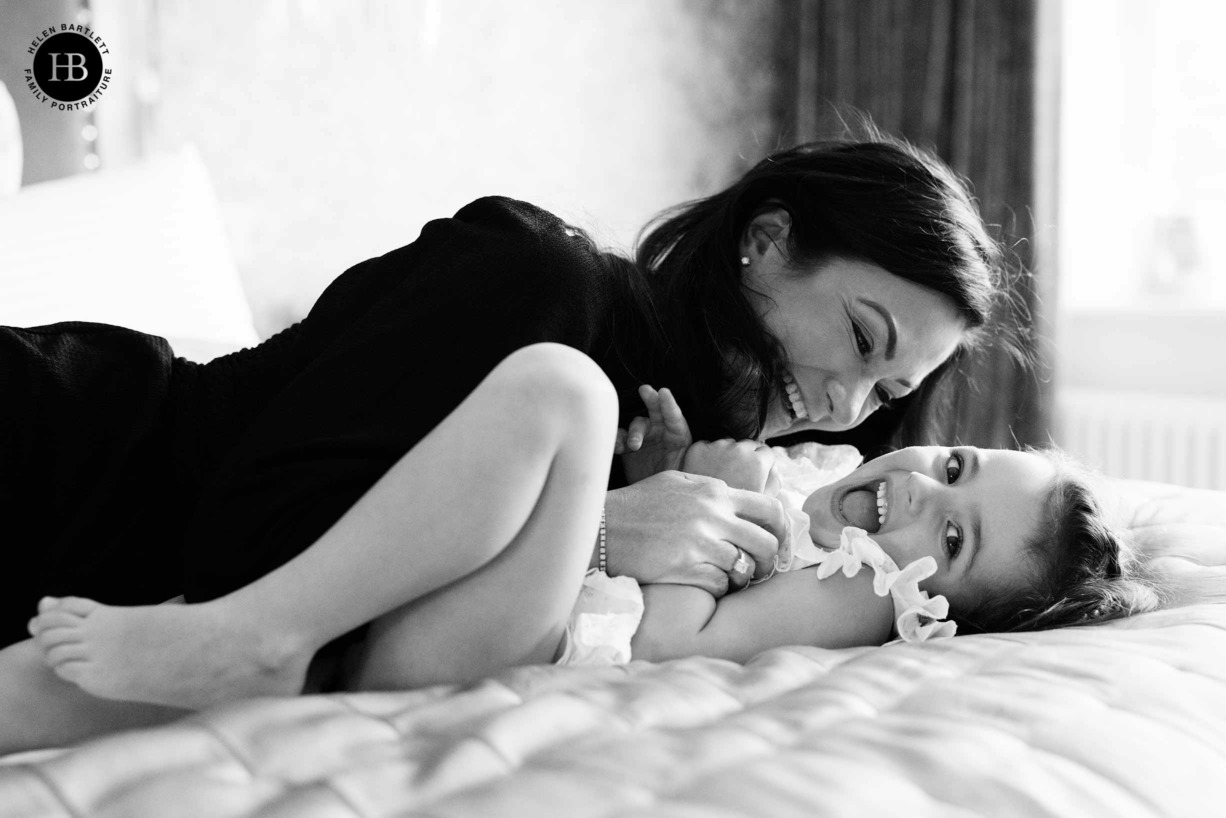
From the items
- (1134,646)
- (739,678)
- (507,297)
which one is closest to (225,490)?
(507,297)

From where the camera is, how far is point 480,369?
3.10ft

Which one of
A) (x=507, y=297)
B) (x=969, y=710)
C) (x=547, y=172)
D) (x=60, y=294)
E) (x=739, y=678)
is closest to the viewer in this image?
(x=969, y=710)

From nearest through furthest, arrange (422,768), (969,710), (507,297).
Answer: (422,768)
(969,710)
(507,297)

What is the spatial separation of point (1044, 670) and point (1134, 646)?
0.13 metres

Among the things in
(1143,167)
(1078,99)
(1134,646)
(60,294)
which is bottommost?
(1134,646)

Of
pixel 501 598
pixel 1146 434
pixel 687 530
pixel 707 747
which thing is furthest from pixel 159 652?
pixel 1146 434

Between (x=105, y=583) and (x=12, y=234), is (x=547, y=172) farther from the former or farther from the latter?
(x=105, y=583)

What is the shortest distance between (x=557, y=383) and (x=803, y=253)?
1.99 feet

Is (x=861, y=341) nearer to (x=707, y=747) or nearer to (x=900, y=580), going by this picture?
(x=900, y=580)

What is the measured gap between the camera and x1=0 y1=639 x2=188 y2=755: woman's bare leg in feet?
2.73

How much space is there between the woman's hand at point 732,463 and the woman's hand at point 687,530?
10 centimetres

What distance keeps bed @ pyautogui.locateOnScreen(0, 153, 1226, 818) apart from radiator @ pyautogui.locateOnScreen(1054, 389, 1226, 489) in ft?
6.93

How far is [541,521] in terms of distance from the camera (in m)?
0.88

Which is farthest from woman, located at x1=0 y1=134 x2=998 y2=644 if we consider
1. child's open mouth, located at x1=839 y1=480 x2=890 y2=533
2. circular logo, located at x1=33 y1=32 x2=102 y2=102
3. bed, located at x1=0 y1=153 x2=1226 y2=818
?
circular logo, located at x1=33 y1=32 x2=102 y2=102
